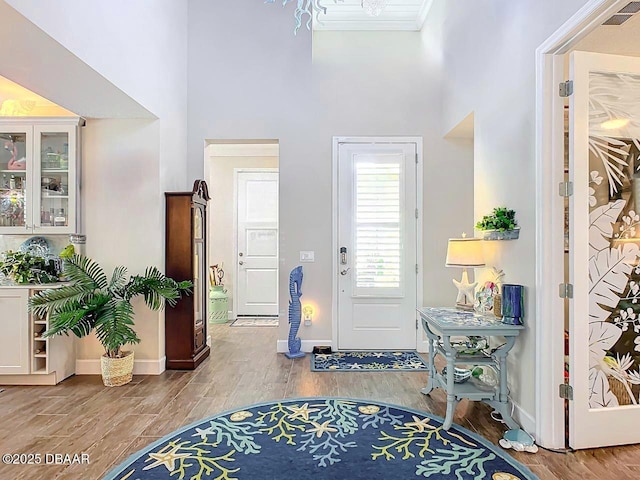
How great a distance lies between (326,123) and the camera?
457cm

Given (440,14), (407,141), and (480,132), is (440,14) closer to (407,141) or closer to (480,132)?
(407,141)

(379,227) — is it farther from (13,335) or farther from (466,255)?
(13,335)

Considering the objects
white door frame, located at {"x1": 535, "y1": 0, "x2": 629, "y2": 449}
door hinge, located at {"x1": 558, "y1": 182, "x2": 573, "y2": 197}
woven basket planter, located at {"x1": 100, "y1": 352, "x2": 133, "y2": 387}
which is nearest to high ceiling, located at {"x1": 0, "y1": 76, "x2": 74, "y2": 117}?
woven basket planter, located at {"x1": 100, "y1": 352, "x2": 133, "y2": 387}

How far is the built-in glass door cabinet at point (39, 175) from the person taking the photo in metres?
3.71

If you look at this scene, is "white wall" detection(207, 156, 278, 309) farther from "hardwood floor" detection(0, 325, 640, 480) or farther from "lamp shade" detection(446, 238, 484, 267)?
"lamp shade" detection(446, 238, 484, 267)

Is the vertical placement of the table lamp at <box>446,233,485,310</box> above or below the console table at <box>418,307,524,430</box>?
above

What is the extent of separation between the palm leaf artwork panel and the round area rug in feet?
3.81

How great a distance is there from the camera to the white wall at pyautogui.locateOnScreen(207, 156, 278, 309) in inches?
261

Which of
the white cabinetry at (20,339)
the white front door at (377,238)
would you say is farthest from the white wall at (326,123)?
the white cabinetry at (20,339)

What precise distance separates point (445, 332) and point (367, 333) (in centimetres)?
205

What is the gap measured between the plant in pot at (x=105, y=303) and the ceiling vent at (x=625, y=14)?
3.71 m

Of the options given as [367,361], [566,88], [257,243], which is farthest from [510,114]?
[257,243]

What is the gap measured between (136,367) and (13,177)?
2.19m

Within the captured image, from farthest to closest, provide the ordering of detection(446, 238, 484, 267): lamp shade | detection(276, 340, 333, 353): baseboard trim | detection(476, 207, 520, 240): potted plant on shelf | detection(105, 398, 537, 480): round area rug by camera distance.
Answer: detection(276, 340, 333, 353): baseboard trim, detection(446, 238, 484, 267): lamp shade, detection(476, 207, 520, 240): potted plant on shelf, detection(105, 398, 537, 480): round area rug
